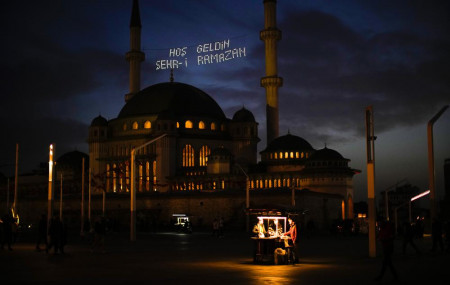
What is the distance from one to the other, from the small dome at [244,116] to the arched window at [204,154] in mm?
6440

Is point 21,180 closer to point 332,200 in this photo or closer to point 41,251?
point 332,200

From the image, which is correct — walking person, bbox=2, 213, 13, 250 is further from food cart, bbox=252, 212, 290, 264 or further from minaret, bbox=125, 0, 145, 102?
minaret, bbox=125, 0, 145, 102

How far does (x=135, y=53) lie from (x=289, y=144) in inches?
1230

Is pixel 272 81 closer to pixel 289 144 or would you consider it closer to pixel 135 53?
pixel 289 144

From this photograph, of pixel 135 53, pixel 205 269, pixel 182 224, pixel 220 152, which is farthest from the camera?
pixel 135 53

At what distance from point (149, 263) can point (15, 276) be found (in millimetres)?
5786

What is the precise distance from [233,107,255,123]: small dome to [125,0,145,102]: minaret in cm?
1864

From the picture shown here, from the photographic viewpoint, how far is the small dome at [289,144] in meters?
95.4

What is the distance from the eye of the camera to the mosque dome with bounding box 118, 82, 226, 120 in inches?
4141

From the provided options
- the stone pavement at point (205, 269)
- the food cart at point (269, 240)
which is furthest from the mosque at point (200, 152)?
the food cart at point (269, 240)

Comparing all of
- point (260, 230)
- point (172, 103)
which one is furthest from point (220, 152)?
point (260, 230)

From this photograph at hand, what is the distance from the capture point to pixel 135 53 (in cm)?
10944

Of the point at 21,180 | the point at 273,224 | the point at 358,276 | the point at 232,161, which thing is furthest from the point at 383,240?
the point at 21,180

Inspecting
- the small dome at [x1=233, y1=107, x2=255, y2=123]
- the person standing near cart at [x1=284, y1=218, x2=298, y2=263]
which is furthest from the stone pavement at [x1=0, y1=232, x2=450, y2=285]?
the small dome at [x1=233, y1=107, x2=255, y2=123]
